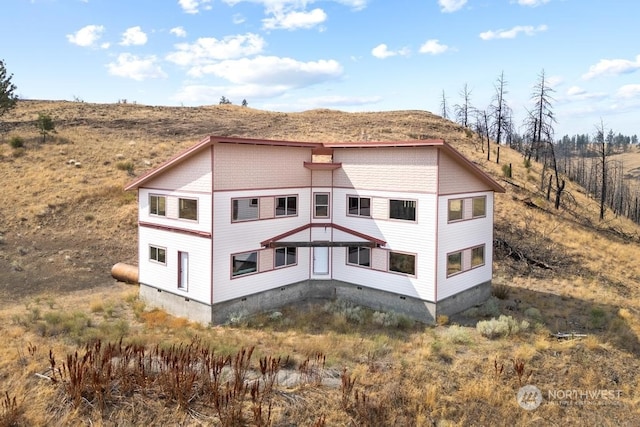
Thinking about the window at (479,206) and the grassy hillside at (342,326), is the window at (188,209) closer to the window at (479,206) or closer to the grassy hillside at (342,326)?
the grassy hillside at (342,326)

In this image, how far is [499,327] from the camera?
19453 mm

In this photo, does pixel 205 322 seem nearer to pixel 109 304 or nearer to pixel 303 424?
pixel 109 304

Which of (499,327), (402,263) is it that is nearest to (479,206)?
(402,263)

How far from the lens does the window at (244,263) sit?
20.6m

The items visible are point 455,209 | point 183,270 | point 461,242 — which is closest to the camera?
point 183,270

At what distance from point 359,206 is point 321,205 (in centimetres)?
227

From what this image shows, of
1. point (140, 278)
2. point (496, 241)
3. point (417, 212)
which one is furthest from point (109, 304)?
point (496, 241)

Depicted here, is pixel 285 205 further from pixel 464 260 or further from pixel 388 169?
pixel 464 260

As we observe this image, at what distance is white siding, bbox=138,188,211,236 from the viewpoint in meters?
19.7

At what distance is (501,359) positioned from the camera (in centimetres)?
1700

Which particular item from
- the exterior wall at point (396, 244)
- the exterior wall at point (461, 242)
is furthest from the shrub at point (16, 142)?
the exterior wall at point (461, 242)

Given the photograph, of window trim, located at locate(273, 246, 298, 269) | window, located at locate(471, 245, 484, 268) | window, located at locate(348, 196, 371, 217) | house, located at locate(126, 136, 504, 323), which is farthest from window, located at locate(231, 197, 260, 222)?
window, located at locate(471, 245, 484, 268)

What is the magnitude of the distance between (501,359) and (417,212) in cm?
738

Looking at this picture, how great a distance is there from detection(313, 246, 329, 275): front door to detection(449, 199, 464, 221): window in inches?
277
